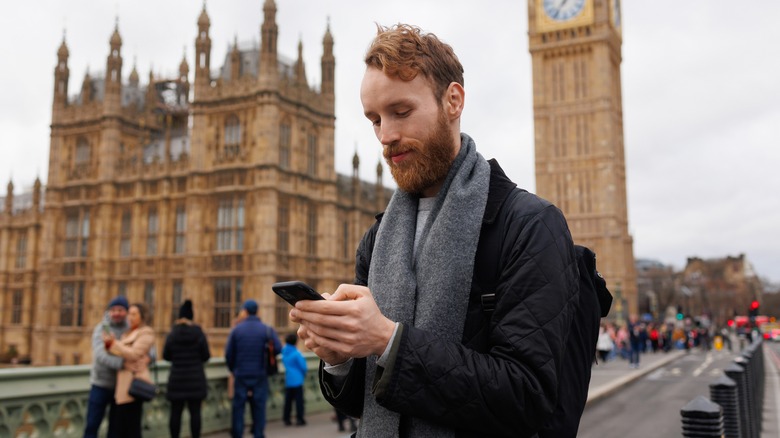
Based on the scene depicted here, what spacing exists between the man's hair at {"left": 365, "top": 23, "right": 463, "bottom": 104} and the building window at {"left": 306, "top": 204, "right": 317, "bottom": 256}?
1041 inches

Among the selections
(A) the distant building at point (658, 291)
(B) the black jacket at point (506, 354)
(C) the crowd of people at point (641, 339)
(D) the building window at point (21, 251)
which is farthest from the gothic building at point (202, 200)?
(A) the distant building at point (658, 291)

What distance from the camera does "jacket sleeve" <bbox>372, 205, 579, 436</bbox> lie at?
48.1 inches

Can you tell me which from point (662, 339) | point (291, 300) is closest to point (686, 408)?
point (291, 300)

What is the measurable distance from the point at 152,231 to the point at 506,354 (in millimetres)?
29947

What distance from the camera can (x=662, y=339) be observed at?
3180 centimetres

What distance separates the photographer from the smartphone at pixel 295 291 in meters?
1.16

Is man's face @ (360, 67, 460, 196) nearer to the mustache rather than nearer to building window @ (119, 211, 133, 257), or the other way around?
the mustache

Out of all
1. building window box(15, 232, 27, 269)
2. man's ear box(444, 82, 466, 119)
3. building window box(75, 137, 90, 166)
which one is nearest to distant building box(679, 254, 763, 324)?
building window box(75, 137, 90, 166)

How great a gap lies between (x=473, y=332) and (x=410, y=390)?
211 millimetres

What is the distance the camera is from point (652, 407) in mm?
10914

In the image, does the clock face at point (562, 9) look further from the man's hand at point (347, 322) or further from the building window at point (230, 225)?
the man's hand at point (347, 322)

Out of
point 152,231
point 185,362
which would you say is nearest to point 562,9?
point 152,231

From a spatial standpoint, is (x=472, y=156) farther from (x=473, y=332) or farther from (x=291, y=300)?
(x=291, y=300)

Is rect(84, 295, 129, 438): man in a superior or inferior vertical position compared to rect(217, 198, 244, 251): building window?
inferior
